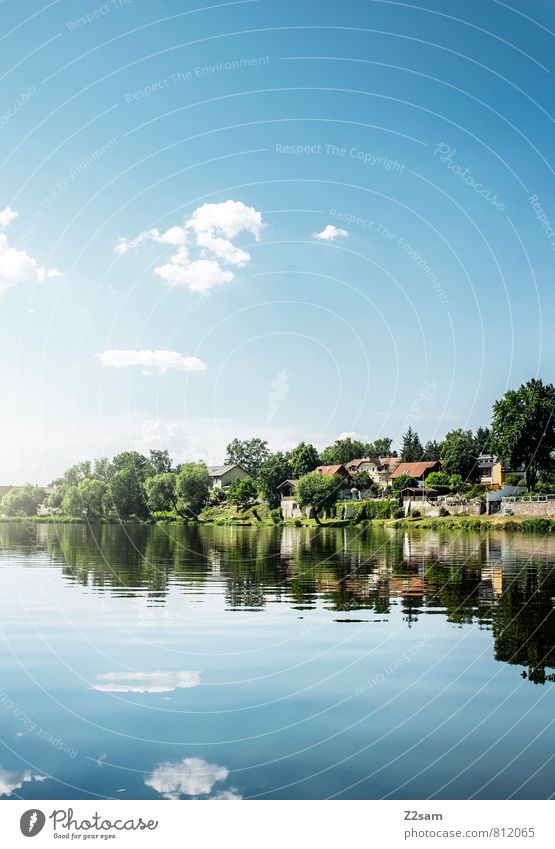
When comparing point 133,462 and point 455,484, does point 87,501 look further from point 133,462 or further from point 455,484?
point 455,484

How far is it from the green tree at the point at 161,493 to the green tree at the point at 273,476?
1709 centimetres

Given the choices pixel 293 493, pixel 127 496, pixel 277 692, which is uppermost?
pixel 293 493

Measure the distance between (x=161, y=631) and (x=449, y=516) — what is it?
92.3 metres

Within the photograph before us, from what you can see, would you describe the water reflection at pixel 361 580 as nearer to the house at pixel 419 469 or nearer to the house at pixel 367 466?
the house at pixel 419 469

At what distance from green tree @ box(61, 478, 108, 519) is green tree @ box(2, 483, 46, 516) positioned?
92.5 feet

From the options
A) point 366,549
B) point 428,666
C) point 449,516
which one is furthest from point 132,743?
point 449,516

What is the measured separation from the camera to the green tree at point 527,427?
128 metres

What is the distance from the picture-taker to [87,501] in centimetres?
14388

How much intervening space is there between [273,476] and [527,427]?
4720 centimetres

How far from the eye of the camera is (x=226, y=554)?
55.3 meters

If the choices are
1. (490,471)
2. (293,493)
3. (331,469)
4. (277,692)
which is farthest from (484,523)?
(277,692)

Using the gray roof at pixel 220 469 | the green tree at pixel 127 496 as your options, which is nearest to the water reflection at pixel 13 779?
the green tree at pixel 127 496

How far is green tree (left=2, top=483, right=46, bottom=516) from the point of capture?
17550 centimetres
